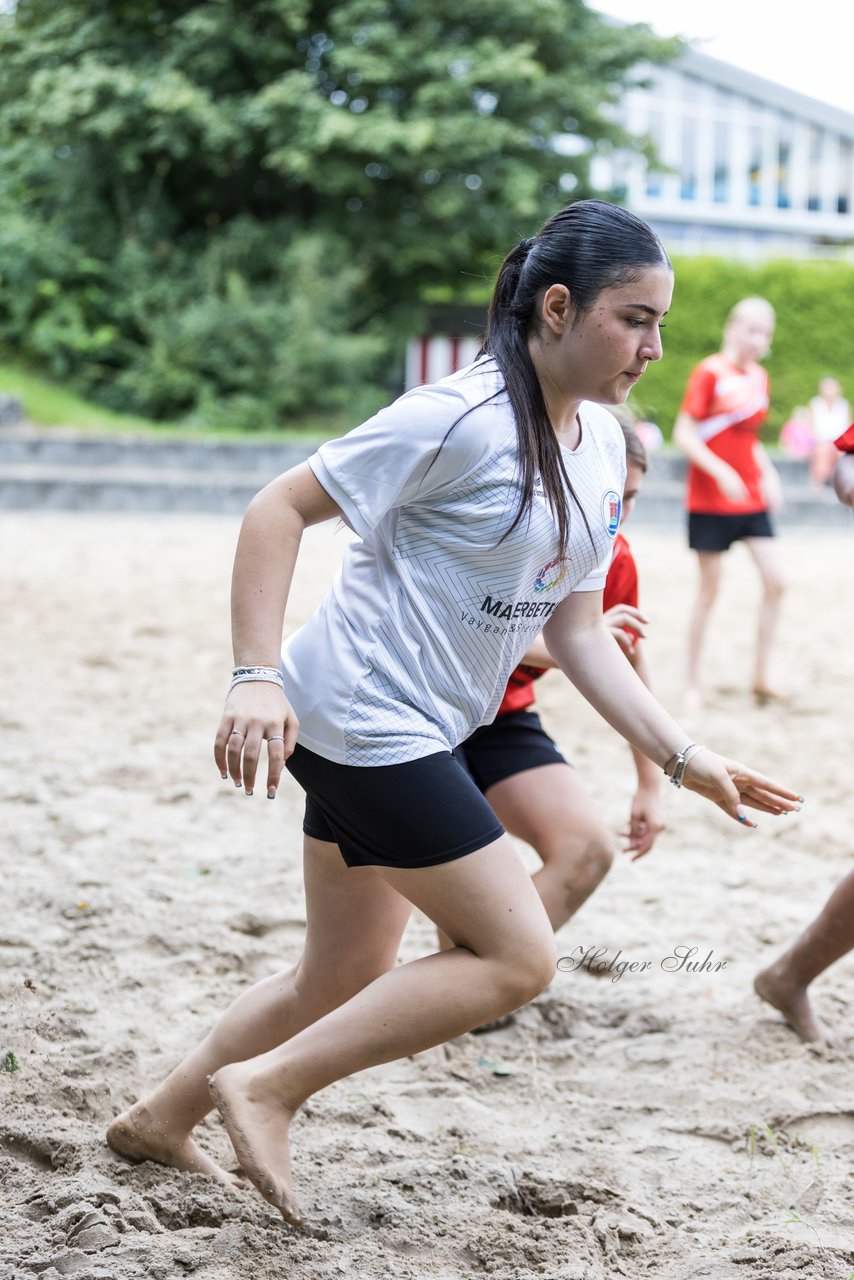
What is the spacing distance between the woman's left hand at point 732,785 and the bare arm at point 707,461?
449 cm

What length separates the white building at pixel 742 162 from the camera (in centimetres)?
4131

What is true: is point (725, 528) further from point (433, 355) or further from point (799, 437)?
point (433, 355)

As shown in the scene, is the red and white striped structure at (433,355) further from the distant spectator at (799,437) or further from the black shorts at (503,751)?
the black shorts at (503,751)

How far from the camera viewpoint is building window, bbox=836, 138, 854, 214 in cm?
4347

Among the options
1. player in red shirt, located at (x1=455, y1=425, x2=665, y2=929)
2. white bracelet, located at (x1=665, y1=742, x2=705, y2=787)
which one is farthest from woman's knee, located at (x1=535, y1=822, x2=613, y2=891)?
white bracelet, located at (x1=665, y1=742, x2=705, y2=787)

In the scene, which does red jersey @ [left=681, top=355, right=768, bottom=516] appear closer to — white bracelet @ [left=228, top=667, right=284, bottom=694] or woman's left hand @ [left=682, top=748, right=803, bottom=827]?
woman's left hand @ [left=682, top=748, right=803, bottom=827]

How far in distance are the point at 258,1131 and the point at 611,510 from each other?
1.21 metres

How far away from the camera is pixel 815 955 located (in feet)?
10.5

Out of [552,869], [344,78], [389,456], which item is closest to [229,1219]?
[552,869]

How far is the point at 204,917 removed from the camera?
12.5 feet

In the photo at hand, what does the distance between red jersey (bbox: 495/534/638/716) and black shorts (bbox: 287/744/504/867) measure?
100 cm

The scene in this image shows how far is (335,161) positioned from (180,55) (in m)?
2.86

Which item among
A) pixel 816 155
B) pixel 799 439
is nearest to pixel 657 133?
pixel 816 155

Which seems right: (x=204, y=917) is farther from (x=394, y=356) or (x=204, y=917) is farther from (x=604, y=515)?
(x=394, y=356)
